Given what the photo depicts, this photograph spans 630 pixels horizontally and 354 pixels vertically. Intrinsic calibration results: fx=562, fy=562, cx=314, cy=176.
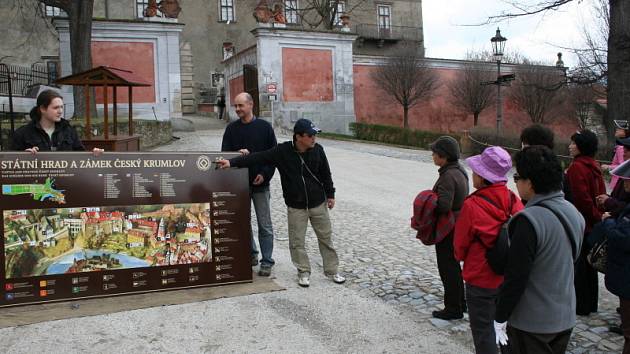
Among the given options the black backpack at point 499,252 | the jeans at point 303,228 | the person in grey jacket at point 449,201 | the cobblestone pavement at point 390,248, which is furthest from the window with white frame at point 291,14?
the black backpack at point 499,252

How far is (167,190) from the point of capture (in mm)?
5316

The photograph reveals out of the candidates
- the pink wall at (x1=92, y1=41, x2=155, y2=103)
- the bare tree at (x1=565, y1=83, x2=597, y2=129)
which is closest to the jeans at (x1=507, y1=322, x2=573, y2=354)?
the pink wall at (x1=92, y1=41, x2=155, y2=103)

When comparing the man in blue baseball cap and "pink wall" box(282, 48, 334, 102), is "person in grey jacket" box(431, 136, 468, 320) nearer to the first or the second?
the man in blue baseball cap

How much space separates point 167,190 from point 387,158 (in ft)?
40.3

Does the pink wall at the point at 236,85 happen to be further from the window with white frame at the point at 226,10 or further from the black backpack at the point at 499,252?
the black backpack at the point at 499,252

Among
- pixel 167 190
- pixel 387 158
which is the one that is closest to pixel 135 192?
pixel 167 190

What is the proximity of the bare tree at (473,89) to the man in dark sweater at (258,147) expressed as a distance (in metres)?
25.8

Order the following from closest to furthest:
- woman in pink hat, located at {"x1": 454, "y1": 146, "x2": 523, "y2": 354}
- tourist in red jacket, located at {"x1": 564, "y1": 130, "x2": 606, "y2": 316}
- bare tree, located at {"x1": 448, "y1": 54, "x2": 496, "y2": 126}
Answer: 1. woman in pink hat, located at {"x1": 454, "y1": 146, "x2": 523, "y2": 354}
2. tourist in red jacket, located at {"x1": 564, "y1": 130, "x2": 606, "y2": 316}
3. bare tree, located at {"x1": 448, "y1": 54, "x2": 496, "y2": 126}

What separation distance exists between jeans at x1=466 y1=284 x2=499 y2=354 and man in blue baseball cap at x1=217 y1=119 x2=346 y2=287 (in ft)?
7.15

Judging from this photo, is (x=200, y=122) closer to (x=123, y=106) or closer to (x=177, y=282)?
(x=123, y=106)

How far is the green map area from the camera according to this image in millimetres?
4867

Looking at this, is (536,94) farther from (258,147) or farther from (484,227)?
(484,227)

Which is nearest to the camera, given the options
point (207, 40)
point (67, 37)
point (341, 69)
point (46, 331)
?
point (46, 331)

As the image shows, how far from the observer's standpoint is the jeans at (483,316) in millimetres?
3574
